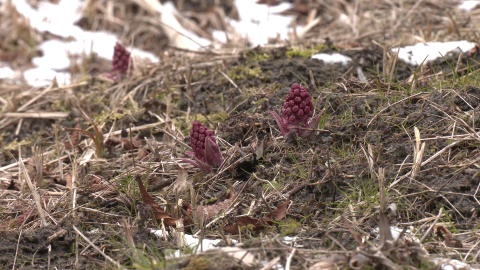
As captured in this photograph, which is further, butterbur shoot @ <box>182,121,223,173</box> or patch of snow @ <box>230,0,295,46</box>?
patch of snow @ <box>230,0,295,46</box>

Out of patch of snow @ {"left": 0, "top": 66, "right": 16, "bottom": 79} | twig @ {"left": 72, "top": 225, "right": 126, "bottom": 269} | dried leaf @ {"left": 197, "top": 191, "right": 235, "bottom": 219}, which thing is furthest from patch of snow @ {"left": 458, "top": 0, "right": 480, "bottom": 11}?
twig @ {"left": 72, "top": 225, "right": 126, "bottom": 269}

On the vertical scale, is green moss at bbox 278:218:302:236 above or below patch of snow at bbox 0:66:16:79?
above

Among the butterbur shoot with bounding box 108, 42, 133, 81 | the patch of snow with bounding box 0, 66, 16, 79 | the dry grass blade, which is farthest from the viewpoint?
the patch of snow with bounding box 0, 66, 16, 79

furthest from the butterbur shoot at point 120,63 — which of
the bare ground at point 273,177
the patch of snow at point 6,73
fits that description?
the patch of snow at point 6,73

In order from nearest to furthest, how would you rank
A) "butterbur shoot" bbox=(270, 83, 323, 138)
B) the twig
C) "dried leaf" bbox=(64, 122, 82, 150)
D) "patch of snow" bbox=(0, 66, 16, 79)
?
the twig, "butterbur shoot" bbox=(270, 83, 323, 138), "dried leaf" bbox=(64, 122, 82, 150), "patch of snow" bbox=(0, 66, 16, 79)

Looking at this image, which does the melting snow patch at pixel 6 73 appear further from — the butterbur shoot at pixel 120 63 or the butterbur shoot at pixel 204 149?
the butterbur shoot at pixel 204 149

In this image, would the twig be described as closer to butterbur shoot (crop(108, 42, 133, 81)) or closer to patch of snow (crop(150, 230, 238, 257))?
patch of snow (crop(150, 230, 238, 257))
